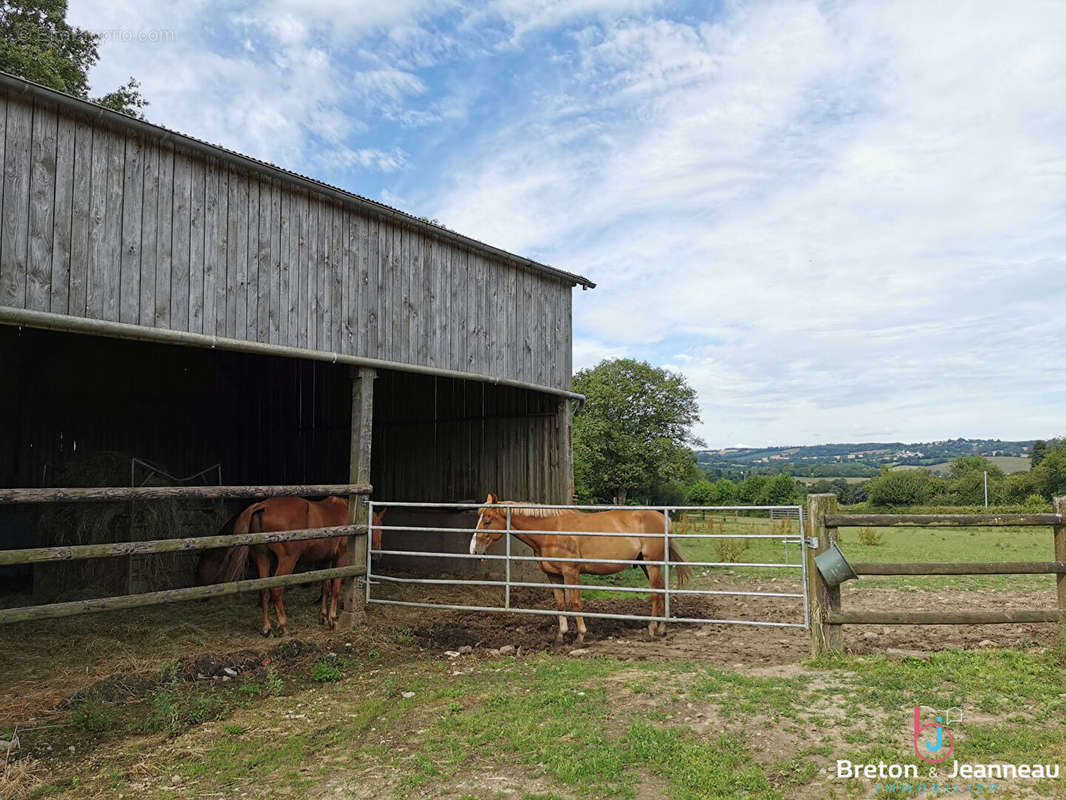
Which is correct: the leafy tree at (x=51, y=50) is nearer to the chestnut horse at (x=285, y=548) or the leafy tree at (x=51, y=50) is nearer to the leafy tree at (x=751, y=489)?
the chestnut horse at (x=285, y=548)

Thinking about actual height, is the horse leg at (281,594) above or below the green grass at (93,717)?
above

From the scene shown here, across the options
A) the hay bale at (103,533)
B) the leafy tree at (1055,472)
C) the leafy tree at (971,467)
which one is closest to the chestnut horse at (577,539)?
the hay bale at (103,533)

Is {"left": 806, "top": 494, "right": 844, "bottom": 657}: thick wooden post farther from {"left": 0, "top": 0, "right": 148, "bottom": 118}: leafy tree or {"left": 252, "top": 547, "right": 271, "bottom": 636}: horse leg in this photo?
{"left": 0, "top": 0, "right": 148, "bottom": 118}: leafy tree

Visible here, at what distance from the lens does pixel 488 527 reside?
7.53m

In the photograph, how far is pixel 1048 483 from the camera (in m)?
47.2

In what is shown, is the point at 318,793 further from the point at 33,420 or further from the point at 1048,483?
the point at 1048,483

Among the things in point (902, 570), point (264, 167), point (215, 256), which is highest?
point (264, 167)

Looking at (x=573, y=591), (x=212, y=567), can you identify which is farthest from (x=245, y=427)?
(x=573, y=591)

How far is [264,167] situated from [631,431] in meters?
31.4

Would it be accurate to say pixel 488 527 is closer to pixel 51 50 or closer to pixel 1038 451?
pixel 51 50

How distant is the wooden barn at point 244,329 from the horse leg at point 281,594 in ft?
3.82

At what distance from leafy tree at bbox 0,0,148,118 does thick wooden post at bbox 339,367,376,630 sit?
1124 centimetres

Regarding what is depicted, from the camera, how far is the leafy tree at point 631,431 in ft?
118

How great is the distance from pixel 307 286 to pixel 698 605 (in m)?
5.96
